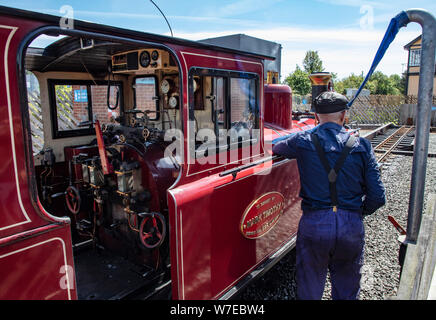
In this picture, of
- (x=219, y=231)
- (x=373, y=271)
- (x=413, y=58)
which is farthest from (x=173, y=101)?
(x=413, y=58)

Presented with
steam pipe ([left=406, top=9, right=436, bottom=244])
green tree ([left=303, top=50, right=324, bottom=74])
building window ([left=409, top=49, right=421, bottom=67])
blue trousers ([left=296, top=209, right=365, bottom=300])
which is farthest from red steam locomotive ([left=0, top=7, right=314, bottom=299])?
green tree ([left=303, top=50, right=324, bottom=74])

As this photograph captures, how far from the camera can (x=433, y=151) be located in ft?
38.0

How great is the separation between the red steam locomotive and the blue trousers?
0.58 meters

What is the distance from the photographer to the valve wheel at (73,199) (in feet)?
11.9

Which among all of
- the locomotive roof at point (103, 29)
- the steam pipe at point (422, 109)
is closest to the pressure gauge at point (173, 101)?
the locomotive roof at point (103, 29)

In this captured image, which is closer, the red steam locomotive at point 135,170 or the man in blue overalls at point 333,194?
the red steam locomotive at point 135,170

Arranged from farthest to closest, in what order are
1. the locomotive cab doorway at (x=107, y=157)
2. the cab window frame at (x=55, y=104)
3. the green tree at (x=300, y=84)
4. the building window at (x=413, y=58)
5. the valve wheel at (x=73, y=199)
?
the green tree at (x=300, y=84) → the building window at (x=413, y=58) → the cab window frame at (x=55, y=104) → the valve wheel at (x=73, y=199) → the locomotive cab doorway at (x=107, y=157)

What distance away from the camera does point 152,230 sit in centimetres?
310

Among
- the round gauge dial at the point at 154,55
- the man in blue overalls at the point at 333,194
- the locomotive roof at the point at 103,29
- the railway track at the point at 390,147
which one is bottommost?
the railway track at the point at 390,147

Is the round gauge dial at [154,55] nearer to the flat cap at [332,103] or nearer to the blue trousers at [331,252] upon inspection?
the flat cap at [332,103]

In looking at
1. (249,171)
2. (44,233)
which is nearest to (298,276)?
(249,171)

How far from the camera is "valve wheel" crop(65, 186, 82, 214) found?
3.62 meters

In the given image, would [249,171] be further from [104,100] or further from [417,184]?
[104,100]

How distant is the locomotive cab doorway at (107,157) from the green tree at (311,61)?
48.7 metres
